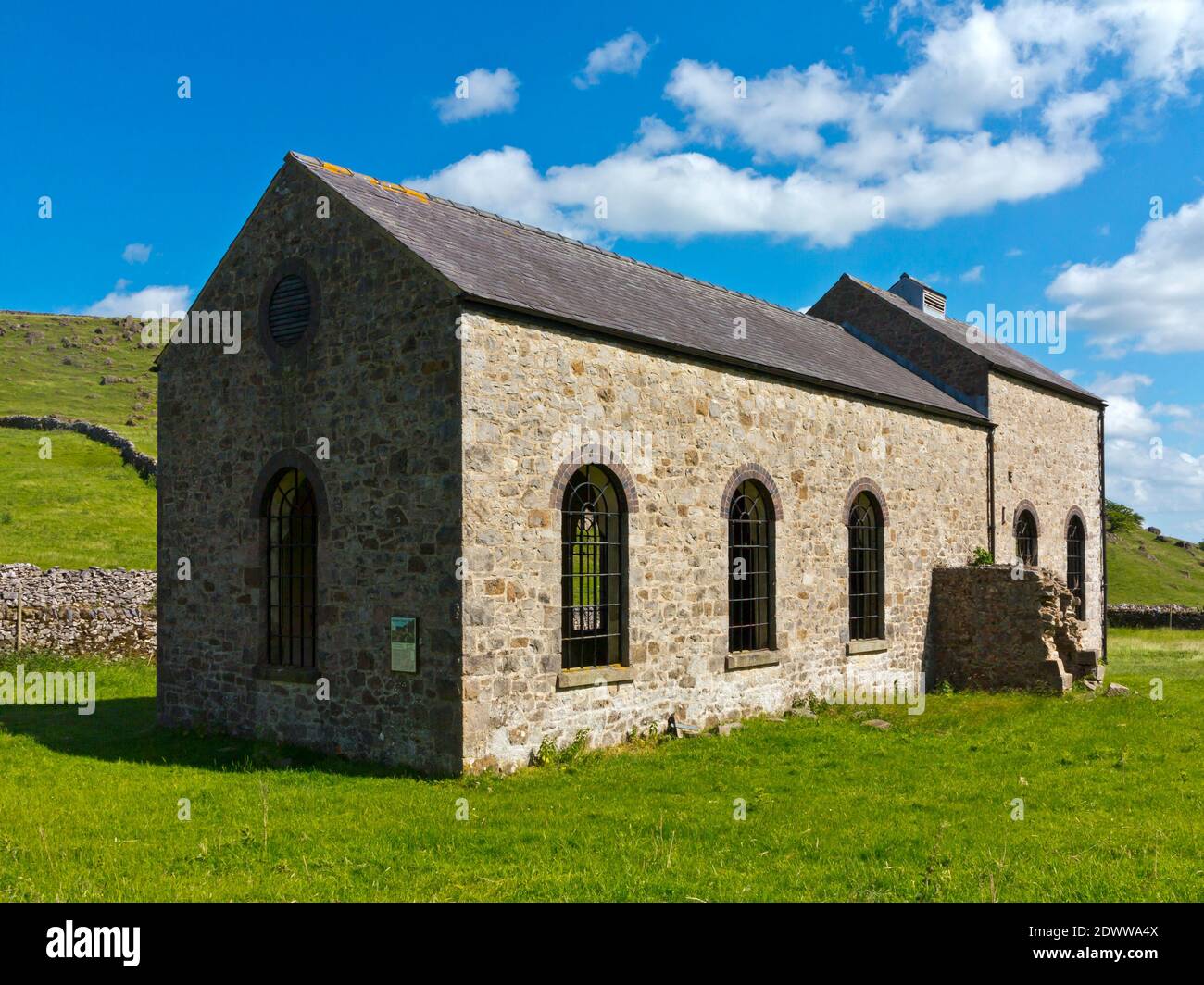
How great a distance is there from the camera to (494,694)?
10.7 metres

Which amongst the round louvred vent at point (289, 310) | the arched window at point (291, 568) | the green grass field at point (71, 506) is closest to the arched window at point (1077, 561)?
the arched window at point (291, 568)

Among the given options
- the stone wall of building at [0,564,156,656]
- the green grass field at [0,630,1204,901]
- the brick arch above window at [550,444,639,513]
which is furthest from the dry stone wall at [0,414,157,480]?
the brick arch above window at [550,444,639,513]

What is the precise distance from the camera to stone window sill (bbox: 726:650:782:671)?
1381cm

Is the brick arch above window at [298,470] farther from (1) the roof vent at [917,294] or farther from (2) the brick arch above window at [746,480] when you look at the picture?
(1) the roof vent at [917,294]

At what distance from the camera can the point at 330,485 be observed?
12055 mm

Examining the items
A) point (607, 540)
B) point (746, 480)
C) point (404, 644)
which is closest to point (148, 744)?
point (404, 644)

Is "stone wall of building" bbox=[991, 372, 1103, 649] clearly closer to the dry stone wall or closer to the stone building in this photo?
the stone building

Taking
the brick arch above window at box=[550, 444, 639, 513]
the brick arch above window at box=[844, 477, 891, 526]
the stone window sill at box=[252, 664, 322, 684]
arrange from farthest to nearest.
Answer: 1. the brick arch above window at box=[844, 477, 891, 526]
2. the stone window sill at box=[252, 664, 322, 684]
3. the brick arch above window at box=[550, 444, 639, 513]

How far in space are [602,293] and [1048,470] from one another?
14.4 m

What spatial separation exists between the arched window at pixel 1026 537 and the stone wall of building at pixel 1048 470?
0.21 meters

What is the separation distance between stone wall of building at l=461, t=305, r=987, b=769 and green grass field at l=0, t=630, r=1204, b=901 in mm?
720

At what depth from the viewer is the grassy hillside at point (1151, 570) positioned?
4497 cm

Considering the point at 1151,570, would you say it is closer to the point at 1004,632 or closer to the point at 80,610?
the point at 1004,632
